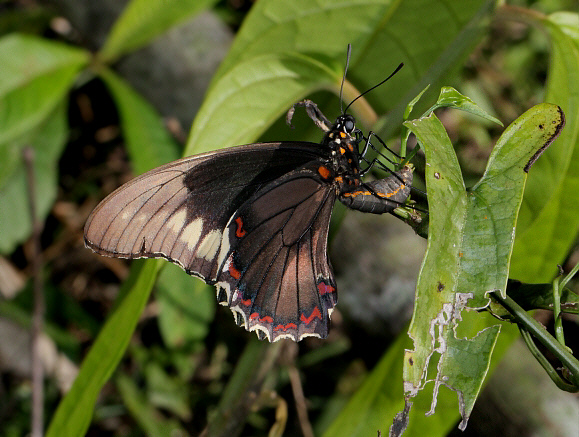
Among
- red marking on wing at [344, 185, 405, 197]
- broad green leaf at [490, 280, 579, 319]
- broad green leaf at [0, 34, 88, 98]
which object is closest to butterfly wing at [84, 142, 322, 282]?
red marking on wing at [344, 185, 405, 197]

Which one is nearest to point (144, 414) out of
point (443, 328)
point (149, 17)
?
point (149, 17)

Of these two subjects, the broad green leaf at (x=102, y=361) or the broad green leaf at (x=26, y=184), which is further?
the broad green leaf at (x=26, y=184)

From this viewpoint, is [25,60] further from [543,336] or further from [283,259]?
[543,336]

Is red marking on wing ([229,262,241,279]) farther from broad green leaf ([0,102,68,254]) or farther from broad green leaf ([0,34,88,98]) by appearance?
broad green leaf ([0,102,68,254])

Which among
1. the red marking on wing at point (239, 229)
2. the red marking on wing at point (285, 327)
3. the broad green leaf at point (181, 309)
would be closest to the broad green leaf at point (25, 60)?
the broad green leaf at point (181, 309)

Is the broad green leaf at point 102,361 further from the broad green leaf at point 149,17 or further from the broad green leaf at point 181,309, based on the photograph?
the broad green leaf at point 149,17

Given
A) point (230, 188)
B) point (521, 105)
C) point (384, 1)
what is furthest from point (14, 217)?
point (521, 105)

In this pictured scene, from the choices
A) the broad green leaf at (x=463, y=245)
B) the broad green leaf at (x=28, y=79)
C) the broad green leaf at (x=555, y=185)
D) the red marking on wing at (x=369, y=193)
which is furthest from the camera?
the broad green leaf at (x=28, y=79)

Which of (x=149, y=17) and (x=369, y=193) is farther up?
(x=149, y=17)
